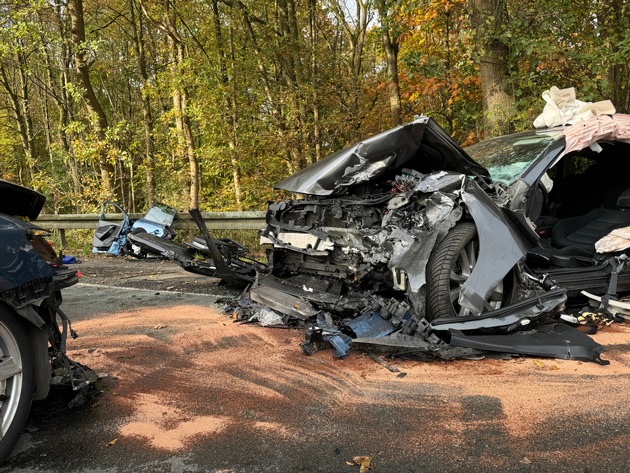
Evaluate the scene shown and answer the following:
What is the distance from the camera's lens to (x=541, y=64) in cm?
789

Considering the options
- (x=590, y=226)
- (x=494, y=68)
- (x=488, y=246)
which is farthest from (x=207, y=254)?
(x=494, y=68)

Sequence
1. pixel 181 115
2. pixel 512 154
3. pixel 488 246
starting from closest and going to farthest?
pixel 488 246
pixel 512 154
pixel 181 115

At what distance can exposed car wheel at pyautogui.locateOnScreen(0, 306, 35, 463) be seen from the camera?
7.01 feet

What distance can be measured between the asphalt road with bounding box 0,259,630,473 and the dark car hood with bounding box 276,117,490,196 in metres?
1.45

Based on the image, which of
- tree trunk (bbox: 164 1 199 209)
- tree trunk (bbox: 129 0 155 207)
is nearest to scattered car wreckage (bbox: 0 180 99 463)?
tree trunk (bbox: 164 1 199 209)

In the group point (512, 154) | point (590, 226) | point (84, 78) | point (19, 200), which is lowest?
point (590, 226)

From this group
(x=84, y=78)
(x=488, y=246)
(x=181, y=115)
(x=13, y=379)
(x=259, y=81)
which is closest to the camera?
(x=13, y=379)

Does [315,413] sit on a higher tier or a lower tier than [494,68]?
lower

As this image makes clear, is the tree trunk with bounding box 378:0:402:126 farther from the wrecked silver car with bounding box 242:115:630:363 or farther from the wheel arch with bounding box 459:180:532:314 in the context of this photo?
the wheel arch with bounding box 459:180:532:314

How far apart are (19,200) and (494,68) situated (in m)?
7.52

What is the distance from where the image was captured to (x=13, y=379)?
220 cm

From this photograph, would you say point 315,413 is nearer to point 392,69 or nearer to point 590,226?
point 590,226

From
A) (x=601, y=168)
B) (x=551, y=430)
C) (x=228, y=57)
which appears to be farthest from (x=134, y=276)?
(x=228, y=57)

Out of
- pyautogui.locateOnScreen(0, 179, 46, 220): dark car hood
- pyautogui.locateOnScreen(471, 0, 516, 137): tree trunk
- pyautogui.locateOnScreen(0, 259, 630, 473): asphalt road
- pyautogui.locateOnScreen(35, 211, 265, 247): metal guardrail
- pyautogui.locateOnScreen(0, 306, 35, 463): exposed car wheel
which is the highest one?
pyautogui.locateOnScreen(471, 0, 516, 137): tree trunk
